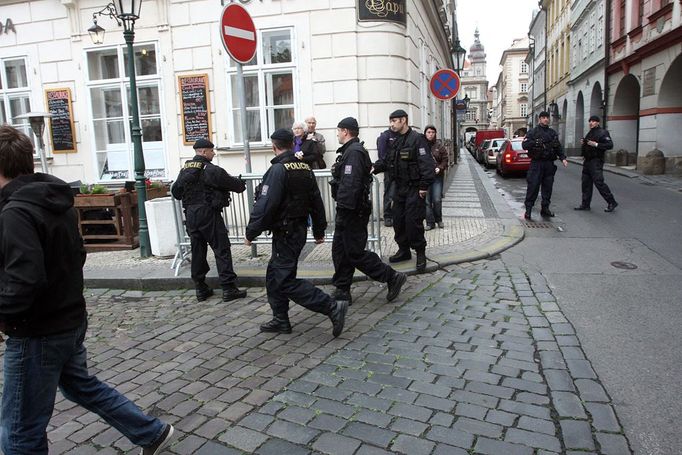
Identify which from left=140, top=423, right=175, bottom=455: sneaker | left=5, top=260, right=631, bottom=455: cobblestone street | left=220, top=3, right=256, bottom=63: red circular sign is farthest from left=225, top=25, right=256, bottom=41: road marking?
left=140, top=423, right=175, bottom=455: sneaker

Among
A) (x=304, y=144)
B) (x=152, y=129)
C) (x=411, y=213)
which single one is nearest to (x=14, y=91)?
(x=152, y=129)

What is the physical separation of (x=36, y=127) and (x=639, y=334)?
10.9 metres

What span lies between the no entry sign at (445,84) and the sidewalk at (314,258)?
2.46m

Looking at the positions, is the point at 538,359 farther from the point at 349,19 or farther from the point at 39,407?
the point at 349,19

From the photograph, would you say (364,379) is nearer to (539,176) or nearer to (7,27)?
(539,176)

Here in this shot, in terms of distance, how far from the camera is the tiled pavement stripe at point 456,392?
3027 millimetres

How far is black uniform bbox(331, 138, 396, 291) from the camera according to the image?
5.32 meters

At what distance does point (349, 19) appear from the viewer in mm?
9391

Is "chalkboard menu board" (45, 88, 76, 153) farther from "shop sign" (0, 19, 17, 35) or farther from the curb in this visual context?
the curb

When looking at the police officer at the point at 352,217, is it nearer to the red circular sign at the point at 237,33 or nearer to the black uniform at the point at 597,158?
the red circular sign at the point at 237,33


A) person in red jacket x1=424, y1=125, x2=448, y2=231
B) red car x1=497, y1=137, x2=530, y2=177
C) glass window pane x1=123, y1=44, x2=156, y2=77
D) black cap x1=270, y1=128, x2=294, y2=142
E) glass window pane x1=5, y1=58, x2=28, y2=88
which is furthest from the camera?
red car x1=497, y1=137, x2=530, y2=177

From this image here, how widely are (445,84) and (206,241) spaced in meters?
6.54

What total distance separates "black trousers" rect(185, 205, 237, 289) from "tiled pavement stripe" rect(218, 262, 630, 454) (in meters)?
2.03

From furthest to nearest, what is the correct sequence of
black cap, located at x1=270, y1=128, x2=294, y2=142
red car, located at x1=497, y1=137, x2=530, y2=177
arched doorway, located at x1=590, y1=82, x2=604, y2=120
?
Result: arched doorway, located at x1=590, y1=82, x2=604, y2=120 → red car, located at x1=497, y1=137, x2=530, y2=177 → black cap, located at x1=270, y1=128, x2=294, y2=142
